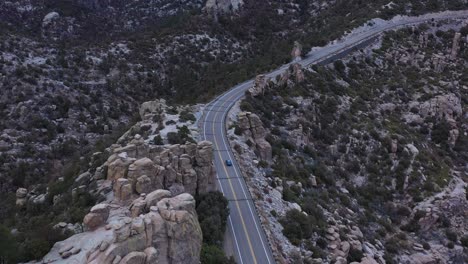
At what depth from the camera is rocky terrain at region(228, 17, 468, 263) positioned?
106 ft

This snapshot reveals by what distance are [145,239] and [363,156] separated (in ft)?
113

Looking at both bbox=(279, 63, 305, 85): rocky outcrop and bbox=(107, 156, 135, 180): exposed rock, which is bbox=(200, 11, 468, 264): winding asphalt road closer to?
bbox=(279, 63, 305, 85): rocky outcrop

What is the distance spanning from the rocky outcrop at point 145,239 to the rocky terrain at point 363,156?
375 inches

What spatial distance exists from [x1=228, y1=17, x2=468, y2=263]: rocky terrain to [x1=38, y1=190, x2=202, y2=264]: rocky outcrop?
951cm

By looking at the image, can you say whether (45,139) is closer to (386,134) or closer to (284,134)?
(284,134)

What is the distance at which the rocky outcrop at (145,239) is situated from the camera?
675 inches

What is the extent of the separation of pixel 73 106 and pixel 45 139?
30.0ft

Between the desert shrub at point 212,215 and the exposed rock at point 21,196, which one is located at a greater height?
the exposed rock at point 21,196

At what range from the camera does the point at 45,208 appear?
30.3 metres

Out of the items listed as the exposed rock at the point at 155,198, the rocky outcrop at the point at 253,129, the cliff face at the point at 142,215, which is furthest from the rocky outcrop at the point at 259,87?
the exposed rock at the point at 155,198

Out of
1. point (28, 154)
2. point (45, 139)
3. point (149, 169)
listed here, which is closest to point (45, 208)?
point (149, 169)

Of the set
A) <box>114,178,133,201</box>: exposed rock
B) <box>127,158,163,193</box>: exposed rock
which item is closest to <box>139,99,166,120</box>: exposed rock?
<box>127,158,163,193</box>: exposed rock

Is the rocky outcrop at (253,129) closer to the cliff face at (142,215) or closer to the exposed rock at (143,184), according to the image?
the cliff face at (142,215)

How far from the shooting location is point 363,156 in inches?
1843
